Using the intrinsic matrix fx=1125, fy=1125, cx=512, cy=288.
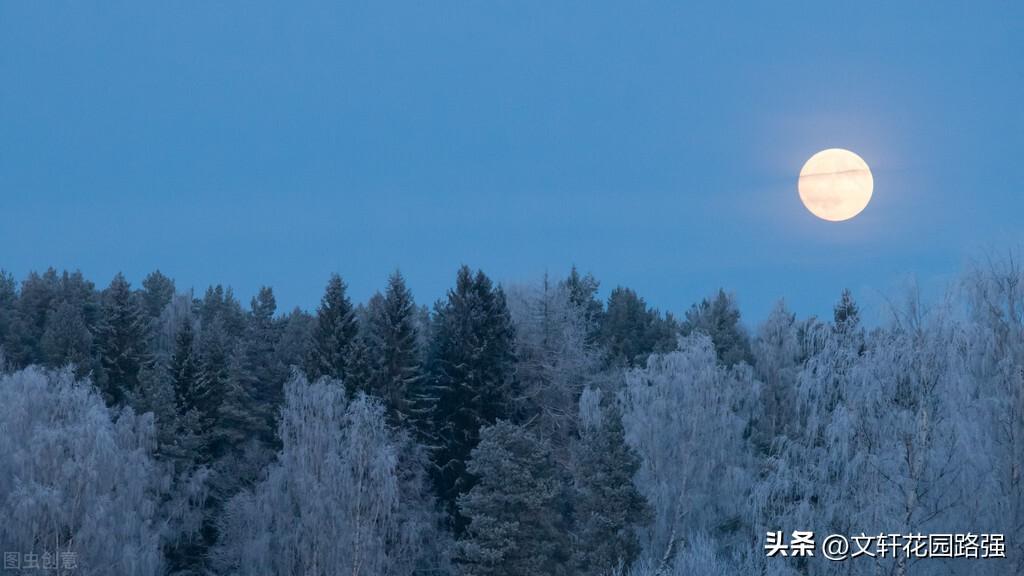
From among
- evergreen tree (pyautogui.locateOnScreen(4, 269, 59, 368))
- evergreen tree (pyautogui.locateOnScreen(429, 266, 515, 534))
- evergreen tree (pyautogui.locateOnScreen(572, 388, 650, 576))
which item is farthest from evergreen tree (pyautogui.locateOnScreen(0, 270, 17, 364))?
evergreen tree (pyautogui.locateOnScreen(572, 388, 650, 576))

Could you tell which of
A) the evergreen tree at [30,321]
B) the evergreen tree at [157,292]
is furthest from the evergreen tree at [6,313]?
the evergreen tree at [157,292]

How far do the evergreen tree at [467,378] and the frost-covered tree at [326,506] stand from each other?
2298 millimetres

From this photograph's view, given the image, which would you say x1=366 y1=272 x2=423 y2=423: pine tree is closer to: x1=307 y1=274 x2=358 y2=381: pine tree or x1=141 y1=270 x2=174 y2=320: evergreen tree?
x1=307 y1=274 x2=358 y2=381: pine tree

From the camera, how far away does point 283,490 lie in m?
31.5

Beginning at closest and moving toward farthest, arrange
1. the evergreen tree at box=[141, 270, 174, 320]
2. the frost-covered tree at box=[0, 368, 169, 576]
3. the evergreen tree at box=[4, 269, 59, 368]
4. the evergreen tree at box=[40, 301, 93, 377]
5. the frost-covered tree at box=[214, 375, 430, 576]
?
the frost-covered tree at box=[0, 368, 169, 576] < the frost-covered tree at box=[214, 375, 430, 576] < the evergreen tree at box=[40, 301, 93, 377] < the evergreen tree at box=[4, 269, 59, 368] < the evergreen tree at box=[141, 270, 174, 320]

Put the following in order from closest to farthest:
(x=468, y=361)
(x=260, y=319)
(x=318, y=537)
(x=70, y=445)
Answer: (x=70, y=445)
(x=318, y=537)
(x=468, y=361)
(x=260, y=319)

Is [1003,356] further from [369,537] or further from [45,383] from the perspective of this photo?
[45,383]

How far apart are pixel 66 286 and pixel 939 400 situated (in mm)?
36486

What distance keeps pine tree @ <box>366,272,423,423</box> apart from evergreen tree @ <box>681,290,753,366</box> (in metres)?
9.46

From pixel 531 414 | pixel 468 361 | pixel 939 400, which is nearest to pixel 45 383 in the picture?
pixel 468 361

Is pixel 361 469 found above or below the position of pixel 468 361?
below

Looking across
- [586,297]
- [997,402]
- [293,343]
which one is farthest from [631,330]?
[997,402]

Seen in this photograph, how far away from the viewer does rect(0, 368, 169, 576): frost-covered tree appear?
26.5 metres

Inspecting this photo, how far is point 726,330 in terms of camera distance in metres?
39.2
